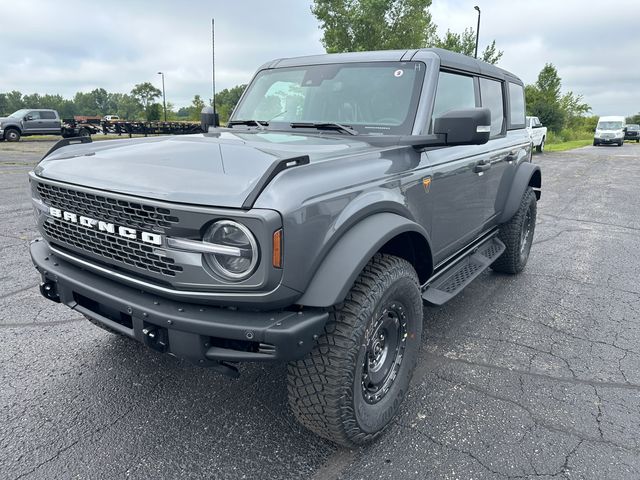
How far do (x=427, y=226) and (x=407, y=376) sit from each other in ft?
2.89

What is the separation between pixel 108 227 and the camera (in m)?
2.10

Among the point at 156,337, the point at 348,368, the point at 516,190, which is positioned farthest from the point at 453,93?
the point at 156,337

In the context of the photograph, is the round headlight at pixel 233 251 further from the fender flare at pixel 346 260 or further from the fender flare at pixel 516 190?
the fender flare at pixel 516 190

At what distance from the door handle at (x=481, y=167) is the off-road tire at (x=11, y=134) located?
2797cm

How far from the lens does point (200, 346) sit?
189cm

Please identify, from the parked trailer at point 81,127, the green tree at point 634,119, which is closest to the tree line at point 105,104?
the parked trailer at point 81,127

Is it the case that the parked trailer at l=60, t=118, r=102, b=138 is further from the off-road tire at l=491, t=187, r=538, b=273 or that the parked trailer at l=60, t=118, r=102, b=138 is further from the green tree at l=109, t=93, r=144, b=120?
the green tree at l=109, t=93, r=144, b=120

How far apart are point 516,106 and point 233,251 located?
165 inches

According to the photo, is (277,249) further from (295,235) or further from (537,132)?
(537,132)

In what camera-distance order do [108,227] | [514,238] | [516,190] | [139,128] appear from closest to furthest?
1. [108,227]
2. [516,190]
3. [514,238]
4. [139,128]

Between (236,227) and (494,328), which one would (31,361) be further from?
(494,328)

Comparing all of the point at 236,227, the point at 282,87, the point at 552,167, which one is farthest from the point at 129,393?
the point at 552,167

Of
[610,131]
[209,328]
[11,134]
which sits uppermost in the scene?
[610,131]

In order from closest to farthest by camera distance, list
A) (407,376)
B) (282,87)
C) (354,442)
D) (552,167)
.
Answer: (354,442) → (407,376) → (282,87) → (552,167)
